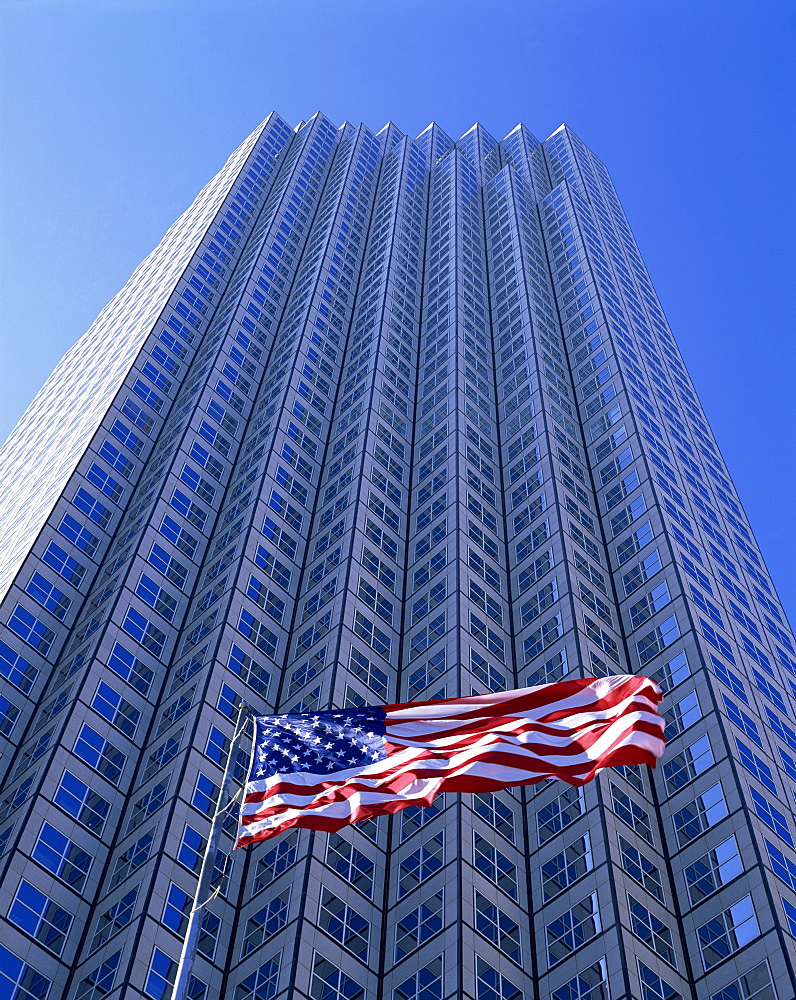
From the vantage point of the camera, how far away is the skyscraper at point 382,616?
55.6 meters

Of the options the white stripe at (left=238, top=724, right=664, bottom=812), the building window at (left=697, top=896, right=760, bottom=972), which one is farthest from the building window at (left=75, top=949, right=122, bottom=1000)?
the building window at (left=697, top=896, right=760, bottom=972)

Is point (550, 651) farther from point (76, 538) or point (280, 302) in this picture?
point (280, 302)

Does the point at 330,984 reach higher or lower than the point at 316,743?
higher

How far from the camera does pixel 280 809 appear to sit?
106 ft

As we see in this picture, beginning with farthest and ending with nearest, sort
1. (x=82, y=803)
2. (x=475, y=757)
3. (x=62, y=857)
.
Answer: (x=82, y=803), (x=62, y=857), (x=475, y=757)

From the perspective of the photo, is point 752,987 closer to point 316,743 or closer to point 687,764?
point 687,764

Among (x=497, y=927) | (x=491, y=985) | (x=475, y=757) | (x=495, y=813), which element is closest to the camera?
(x=475, y=757)

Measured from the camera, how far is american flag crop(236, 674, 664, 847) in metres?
33.0

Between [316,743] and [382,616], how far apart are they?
1762 inches

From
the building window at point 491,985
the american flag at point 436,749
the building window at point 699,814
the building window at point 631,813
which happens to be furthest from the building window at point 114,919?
the building window at point 699,814

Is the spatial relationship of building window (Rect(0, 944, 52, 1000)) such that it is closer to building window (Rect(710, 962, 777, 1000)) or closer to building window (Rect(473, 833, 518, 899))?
building window (Rect(473, 833, 518, 899))

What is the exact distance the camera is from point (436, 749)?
34906 millimetres

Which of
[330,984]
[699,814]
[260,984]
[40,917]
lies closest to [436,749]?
[330,984]

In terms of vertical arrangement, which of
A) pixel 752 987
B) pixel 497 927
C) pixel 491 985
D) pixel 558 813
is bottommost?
pixel 491 985
